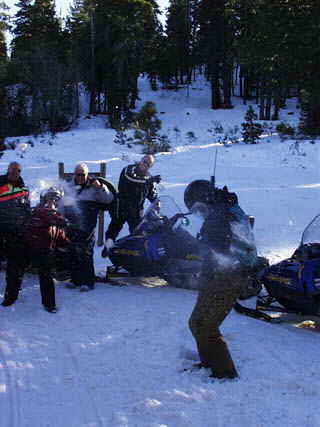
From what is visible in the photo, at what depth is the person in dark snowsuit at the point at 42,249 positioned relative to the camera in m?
5.39

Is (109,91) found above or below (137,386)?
above

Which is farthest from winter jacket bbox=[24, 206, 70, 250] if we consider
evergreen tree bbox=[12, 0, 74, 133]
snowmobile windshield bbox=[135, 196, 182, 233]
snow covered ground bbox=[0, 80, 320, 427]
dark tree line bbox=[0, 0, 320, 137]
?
evergreen tree bbox=[12, 0, 74, 133]

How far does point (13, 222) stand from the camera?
19.6ft

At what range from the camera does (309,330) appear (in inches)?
196

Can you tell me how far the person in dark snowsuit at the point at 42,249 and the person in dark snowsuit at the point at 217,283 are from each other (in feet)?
7.32

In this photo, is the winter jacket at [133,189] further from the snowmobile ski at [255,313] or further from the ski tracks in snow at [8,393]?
the ski tracks in snow at [8,393]

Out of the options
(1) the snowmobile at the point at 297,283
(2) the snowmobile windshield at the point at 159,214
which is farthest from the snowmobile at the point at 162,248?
(1) the snowmobile at the point at 297,283

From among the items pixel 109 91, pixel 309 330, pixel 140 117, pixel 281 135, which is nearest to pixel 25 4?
pixel 109 91

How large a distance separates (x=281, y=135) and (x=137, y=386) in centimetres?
1777

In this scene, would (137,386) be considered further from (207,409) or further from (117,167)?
(117,167)

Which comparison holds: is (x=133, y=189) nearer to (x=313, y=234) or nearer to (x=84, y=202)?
(x=84, y=202)

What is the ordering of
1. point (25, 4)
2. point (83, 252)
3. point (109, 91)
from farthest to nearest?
point (25, 4) < point (109, 91) < point (83, 252)

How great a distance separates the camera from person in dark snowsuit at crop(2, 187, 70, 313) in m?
5.39

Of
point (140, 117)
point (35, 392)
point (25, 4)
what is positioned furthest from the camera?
point (25, 4)
